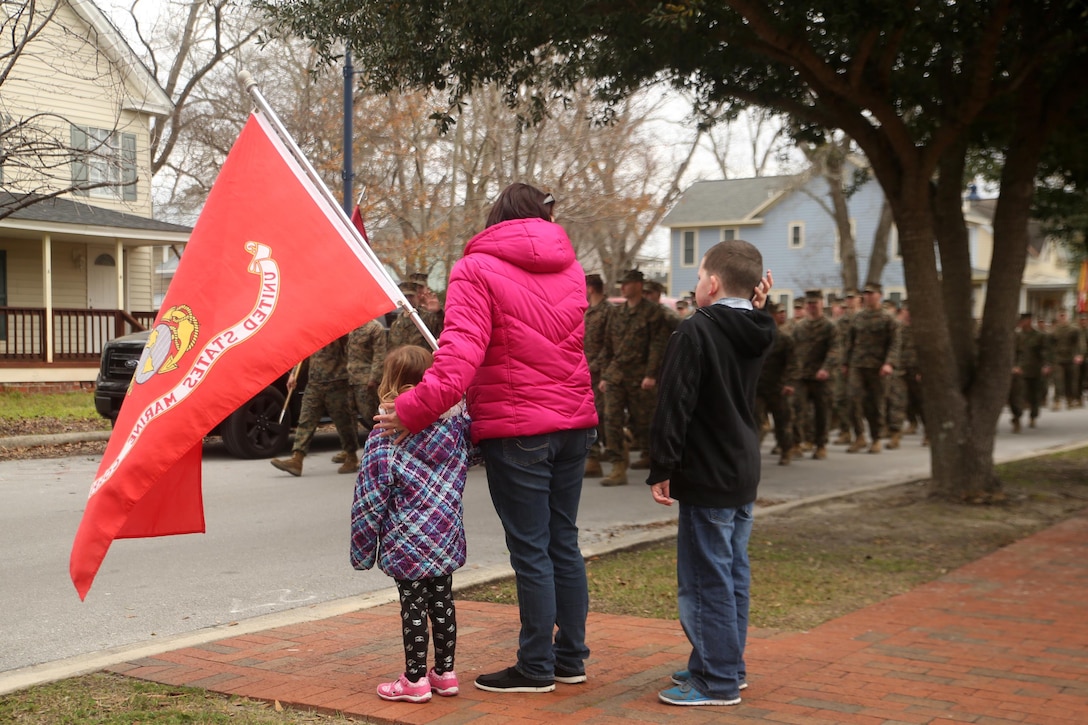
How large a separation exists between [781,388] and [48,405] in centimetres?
1275

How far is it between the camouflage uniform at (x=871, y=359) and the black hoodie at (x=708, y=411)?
12155 mm

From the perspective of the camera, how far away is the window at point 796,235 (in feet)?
169

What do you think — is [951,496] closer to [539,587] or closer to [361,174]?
[539,587]

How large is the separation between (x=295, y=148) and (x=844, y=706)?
3085mm

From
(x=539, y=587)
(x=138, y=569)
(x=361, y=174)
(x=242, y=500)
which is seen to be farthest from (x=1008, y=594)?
(x=361, y=174)

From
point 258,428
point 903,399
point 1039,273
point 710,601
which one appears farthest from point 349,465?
point 1039,273

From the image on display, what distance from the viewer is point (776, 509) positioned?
34.2 ft

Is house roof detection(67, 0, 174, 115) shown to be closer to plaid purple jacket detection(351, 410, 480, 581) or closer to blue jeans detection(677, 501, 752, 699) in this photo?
plaid purple jacket detection(351, 410, 480, 581)

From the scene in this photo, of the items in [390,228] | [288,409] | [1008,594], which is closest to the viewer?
[1008,594]

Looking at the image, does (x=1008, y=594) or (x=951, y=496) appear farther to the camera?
(x=951, y=496)

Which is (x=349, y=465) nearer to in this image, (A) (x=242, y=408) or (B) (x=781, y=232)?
(A) (x=242, y=408)

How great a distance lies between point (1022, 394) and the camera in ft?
A: 71.7

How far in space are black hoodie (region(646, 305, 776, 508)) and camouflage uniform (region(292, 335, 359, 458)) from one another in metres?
8.39

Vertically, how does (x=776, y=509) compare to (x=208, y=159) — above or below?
below
